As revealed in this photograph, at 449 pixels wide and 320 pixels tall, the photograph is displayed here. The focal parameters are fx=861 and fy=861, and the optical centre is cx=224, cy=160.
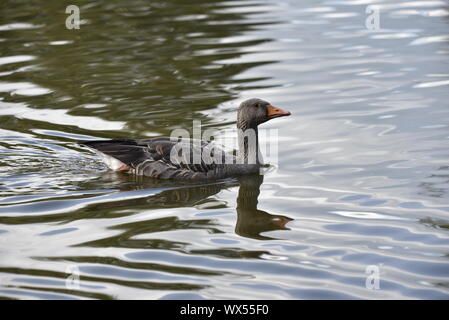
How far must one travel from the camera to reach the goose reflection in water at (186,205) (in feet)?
29.9

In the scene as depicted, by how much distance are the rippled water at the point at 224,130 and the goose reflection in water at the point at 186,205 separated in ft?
0.11

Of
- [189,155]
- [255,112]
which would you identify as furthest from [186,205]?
[255,112]

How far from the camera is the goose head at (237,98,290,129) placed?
38.5ft

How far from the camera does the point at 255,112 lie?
11.8 metres

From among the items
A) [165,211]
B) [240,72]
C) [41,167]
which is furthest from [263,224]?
[240,72]

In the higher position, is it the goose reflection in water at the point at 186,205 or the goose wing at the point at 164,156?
the goose wing at the point at 164,156

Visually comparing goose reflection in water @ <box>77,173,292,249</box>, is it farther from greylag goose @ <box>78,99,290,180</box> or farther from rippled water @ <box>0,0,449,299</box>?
greylag goose @ <box>78,99,290,180</box>

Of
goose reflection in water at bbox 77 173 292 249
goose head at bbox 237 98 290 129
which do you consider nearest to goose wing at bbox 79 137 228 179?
goose reflection in water at bbox 77 173 292 249

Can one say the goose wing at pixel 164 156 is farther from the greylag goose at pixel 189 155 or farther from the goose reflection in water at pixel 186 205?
the goose reflection in water at pixel 186 205

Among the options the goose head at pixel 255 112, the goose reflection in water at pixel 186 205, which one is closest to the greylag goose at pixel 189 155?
the goose head at pixel 255 112

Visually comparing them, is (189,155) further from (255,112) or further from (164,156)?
(255,112)

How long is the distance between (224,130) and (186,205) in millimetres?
3099

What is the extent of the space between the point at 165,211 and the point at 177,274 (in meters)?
2.01
